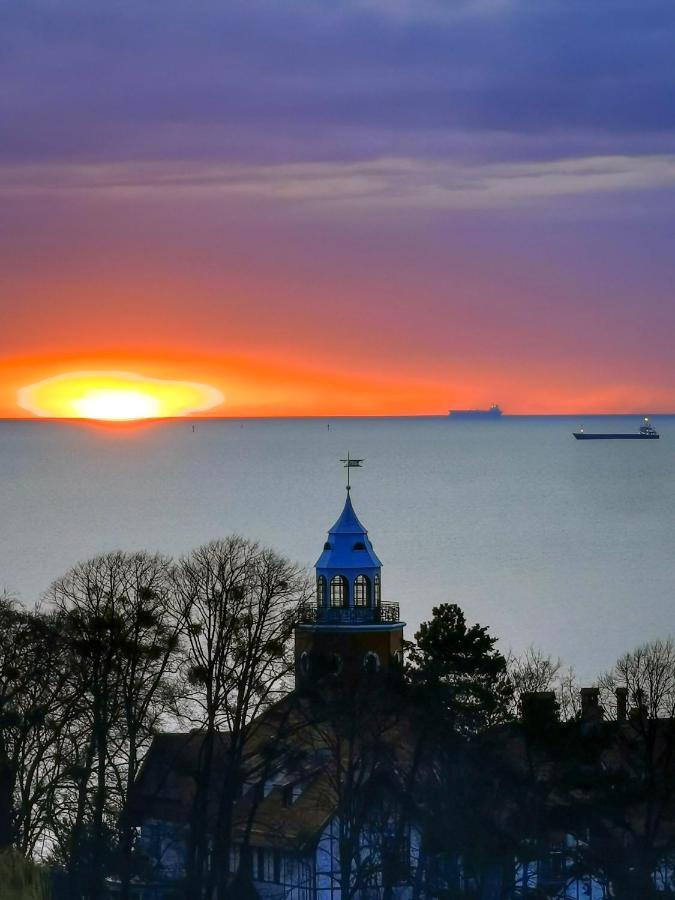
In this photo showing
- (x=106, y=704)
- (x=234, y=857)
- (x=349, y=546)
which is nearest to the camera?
(x=106, y=704)

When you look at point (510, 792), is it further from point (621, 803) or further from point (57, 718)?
point (57, 718)

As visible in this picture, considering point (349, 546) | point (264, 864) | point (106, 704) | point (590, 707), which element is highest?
point (349, 546)

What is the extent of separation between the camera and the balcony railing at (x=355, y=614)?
5638 centimetres

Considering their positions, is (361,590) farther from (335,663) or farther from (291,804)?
(291,804)

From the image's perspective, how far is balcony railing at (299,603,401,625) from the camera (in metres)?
A: 56.4

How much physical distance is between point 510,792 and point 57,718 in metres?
10.7

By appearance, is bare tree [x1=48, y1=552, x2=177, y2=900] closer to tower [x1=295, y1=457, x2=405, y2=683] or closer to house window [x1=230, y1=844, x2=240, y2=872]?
house window [x1=230, y1=844, x2=240, y2=872]

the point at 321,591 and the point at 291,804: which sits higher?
the point at 321,591

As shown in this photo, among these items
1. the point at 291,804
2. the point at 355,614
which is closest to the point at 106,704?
the point at 291,804

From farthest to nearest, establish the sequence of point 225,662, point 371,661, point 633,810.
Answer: point 371,661
point 225,662
point 633,810

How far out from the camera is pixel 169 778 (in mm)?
51594

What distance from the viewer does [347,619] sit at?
186 feet

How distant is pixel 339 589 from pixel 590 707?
9.95m

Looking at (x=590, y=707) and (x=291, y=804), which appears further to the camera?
(x=291, y=804)
